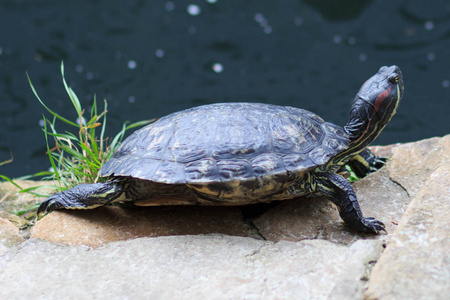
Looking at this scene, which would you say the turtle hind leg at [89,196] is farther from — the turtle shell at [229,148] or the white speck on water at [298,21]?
the white speck on water at [298,21]

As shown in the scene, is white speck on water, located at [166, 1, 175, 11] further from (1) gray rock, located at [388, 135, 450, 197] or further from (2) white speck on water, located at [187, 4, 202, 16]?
(1) gray rock, located at [388, 135, 450, 197]

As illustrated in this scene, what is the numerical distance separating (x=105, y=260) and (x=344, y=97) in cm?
626

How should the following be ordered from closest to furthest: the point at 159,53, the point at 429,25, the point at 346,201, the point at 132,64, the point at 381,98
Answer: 1. the point at 346,201
2. the point at 381,98
3. the point at 429,25
4. the point at 132,64
5. the point at 159,53

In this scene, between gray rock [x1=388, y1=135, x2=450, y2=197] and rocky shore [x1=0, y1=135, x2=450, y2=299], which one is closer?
rocky shore [x1=0, y1=135, x2=450, y2=299]

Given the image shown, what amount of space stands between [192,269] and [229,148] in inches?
36.5

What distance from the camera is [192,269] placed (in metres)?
2.47

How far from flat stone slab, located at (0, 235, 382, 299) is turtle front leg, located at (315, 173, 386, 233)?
0.38 metres

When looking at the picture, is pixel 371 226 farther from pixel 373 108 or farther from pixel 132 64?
pixel 132 64

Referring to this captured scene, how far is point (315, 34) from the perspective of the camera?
816 centimetres

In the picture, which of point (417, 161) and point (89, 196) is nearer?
point (89, 196)

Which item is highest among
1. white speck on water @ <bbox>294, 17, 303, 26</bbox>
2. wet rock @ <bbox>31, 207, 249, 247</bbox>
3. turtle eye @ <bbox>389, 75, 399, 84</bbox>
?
white speck on water @ <bbox>294, 17, 303, 26</bbox>

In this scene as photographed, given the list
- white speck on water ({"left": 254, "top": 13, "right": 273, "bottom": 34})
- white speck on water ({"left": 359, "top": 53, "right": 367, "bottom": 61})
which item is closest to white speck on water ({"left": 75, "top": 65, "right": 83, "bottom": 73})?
white speck on water ({"left": 254, "top": 13, "right": 273, "bottom": 34})

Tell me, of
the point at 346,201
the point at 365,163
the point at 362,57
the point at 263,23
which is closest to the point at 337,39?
the point at 362,57

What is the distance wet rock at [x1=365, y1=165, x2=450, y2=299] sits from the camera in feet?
6.39
